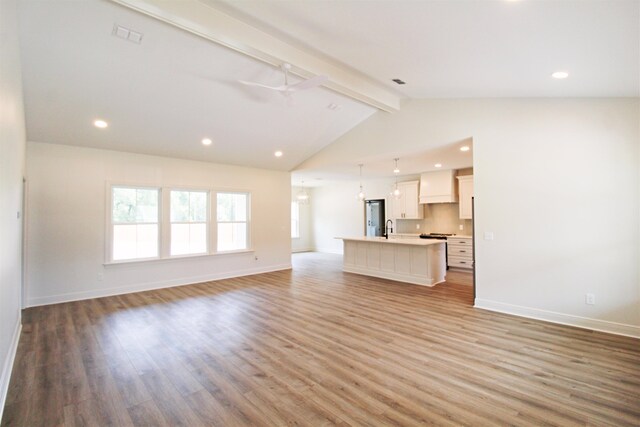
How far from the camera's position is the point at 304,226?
12.8 m

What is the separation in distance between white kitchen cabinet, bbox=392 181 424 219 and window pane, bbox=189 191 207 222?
5.71 m

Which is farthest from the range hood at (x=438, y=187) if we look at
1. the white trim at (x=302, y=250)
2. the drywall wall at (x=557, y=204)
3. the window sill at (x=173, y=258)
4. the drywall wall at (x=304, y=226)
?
the white trim at (x=302, y=250)

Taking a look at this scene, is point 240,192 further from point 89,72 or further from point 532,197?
point 532,197

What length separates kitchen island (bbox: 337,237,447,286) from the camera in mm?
6277

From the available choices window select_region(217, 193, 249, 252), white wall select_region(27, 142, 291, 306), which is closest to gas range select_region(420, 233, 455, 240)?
window select_region(217, 193, 249, 252)

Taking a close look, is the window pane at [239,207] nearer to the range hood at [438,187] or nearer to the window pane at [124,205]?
the window pane at [124,205]

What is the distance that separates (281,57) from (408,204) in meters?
6.66

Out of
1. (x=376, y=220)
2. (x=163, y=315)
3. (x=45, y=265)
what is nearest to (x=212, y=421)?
(x=163, y=315)

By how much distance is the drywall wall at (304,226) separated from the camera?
12578 mm

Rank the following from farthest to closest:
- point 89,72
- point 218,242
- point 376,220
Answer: point 376,220 → point 218,242 → point 89,72

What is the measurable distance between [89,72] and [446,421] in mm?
5098

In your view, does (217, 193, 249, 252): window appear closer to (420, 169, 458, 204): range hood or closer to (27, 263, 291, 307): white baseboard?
(27, 263, 291, 307): white baseboard

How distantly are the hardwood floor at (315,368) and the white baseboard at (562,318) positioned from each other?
15cm

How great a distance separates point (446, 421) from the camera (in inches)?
82.0
